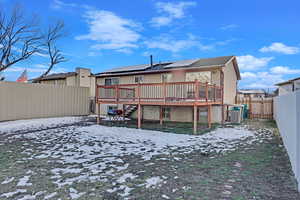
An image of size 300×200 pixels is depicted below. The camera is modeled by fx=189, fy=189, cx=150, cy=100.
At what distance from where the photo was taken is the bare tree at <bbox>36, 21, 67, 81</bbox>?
64.9ft

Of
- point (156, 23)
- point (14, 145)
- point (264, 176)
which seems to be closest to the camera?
point (264, 176)

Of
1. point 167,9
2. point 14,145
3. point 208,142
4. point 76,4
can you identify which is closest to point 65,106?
point 76,4

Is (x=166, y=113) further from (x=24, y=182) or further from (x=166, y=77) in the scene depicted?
(x=24, y=182)

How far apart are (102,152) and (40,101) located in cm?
972

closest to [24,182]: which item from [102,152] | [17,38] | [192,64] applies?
[102,152]

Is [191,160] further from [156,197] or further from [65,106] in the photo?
[65,106]

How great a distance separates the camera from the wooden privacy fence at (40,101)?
11.3 metres

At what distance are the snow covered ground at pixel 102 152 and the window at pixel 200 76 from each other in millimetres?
4647

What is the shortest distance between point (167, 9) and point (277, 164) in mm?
11221

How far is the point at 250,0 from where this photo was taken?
10.7 metres

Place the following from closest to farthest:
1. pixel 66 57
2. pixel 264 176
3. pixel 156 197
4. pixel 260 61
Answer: pixel 156 197 < pixel 264 176 < pixel 66 57 < pixel 260 61

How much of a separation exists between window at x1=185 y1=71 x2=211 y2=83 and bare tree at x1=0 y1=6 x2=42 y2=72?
622 inches

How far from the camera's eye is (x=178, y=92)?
1041cm

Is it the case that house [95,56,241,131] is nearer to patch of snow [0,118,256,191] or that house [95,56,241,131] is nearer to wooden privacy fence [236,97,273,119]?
wooden privacy fence [236,97,273,119]
